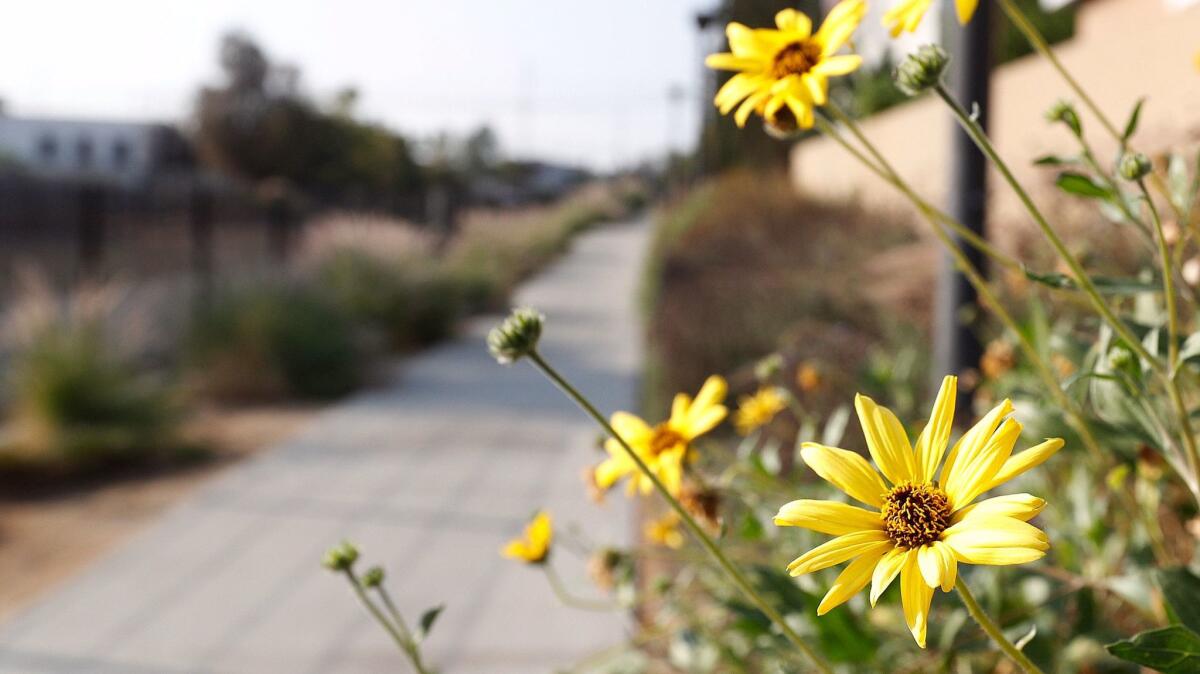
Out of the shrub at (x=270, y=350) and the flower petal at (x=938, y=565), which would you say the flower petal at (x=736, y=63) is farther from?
the shrub at (x=270, y=350)

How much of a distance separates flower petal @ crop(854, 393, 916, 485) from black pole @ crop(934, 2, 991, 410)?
44.2 inches

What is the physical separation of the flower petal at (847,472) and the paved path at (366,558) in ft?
7.60

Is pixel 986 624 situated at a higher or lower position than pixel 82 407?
higher

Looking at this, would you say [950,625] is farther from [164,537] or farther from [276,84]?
[276,84]

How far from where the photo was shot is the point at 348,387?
265 inches

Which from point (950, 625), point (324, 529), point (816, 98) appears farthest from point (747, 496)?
point (324, 529)

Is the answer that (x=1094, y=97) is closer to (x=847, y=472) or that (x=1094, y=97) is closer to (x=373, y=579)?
(x=373, y=579)

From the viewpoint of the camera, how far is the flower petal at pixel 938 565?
0.48 m

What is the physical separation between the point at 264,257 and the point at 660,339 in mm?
5580

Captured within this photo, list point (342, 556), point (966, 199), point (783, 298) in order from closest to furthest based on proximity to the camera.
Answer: point (342, 556) < point (966, 199) < point (783, 298)

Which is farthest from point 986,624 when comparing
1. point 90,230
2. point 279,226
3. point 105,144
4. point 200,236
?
point 105,144

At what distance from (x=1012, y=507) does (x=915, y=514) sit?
0.06 m

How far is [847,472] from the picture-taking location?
0.56 m

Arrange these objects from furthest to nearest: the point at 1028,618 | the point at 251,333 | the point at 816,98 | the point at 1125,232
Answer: the point at 251,333 → the point at 1125,232 → the point at 1028,618 → the point at 816,98
